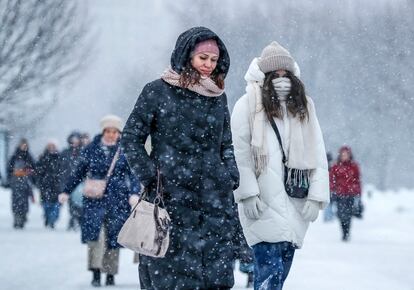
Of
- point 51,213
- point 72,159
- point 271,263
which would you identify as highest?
point 72,159

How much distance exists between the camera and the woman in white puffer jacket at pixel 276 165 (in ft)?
22.3

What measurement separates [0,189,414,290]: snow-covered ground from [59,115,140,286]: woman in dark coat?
281 mm

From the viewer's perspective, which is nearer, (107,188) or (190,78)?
(190,78)

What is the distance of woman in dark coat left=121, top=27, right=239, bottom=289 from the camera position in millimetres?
5578

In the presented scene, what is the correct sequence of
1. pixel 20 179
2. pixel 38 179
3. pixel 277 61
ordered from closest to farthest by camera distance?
pixel 277 61, pixel 20 179, pixel 38 179

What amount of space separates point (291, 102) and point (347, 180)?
44.3 ft

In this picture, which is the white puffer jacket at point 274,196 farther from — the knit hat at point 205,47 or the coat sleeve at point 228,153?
the knit hat at point 205,47

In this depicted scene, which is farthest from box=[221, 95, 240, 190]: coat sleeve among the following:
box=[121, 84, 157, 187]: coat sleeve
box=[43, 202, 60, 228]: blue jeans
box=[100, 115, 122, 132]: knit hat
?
box=[43, 202, 60, 228]: blue jeans

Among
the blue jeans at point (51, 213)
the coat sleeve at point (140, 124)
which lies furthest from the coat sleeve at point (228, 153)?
the blue jeans at point (51, 213)

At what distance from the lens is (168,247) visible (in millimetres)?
5570

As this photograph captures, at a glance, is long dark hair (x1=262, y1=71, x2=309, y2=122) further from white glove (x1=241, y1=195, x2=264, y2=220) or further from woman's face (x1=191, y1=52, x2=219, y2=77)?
woman's face (x1=191, y1=52, x2=219, y2=77)

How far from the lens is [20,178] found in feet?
74.6

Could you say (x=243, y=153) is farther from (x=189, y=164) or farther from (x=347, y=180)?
(x=347, y=180)

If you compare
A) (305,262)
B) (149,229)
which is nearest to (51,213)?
(305,262)
